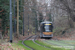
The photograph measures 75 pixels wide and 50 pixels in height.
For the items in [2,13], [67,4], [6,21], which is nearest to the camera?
[67,4]

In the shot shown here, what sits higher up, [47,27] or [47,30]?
[47,27]

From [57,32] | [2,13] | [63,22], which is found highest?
[2,13]

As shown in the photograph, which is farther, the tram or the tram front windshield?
the tram front windshield

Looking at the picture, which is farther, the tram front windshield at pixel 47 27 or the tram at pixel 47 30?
the tram front windshield at pixel 47 27

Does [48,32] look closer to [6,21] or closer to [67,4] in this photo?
[67,4]

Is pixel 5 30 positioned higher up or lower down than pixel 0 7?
lower down

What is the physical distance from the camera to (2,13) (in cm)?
2525

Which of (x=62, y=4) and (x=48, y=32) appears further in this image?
(x=48, y=32)

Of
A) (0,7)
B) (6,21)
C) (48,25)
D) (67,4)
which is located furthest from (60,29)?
(0,7)

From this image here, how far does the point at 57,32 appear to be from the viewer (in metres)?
35.0

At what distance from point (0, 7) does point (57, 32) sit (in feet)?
53.2

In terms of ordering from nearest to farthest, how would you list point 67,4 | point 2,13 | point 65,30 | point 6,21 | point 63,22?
1. point 67,4
2. point 2,13
3. point 6,21
4. point 65,30
5. point 63,22

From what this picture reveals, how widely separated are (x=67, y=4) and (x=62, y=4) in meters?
1.09

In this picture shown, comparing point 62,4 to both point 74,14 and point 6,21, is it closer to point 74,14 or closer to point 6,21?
point 74,14
